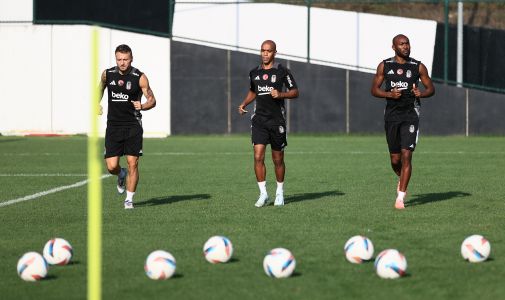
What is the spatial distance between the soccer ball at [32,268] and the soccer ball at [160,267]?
2.64ft

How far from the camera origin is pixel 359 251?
9.32m

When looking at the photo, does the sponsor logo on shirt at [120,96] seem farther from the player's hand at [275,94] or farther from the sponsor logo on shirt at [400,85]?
the sponsor logo on shirt at [400,85]

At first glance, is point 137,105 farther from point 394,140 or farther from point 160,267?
point 160,267

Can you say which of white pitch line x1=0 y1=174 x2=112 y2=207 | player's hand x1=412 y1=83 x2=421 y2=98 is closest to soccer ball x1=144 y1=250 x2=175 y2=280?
player's hand x1=412 y1=83 x2=421 y2=98

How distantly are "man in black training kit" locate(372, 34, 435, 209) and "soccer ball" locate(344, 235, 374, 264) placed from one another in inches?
191

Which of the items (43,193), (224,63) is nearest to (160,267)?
(43,193)

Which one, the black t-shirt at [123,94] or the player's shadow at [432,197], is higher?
the black t-shirt at [123,94]

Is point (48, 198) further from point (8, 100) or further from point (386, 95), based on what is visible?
point (8, 100)

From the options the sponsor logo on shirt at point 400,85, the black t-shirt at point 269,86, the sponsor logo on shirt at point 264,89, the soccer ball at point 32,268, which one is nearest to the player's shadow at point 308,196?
the black t-shirt at point 269,86

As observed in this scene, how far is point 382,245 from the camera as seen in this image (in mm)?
10500

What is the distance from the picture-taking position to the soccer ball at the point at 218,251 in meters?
9.37

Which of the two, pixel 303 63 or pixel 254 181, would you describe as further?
pixel 303 63

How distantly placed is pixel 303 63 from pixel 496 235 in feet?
81.8

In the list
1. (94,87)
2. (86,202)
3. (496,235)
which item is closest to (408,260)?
(496,235)
